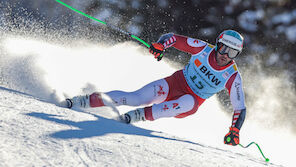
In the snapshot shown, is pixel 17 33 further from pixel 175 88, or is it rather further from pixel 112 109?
pixel 175 88

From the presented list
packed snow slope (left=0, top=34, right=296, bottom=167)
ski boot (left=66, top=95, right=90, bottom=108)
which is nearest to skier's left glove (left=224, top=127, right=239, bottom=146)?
packed snow slope (left=0, top=34, right=296, bottom=167)

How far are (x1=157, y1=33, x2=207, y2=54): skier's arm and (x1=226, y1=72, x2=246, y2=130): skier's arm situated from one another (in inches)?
22.3

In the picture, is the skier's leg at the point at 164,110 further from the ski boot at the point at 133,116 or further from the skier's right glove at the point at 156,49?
the skier's right glove at the point at 156,49

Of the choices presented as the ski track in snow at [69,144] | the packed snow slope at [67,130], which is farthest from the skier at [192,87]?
the ski track in snow at [69,144]

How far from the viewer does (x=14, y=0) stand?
38.2ft

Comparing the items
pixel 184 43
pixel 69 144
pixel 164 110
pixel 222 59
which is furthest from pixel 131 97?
pixel 69 144

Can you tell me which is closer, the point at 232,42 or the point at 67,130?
the point at 67,130

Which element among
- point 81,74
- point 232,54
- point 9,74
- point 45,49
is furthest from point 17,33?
point 232,54

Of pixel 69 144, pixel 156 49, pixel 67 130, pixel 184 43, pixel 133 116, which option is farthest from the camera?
pixel 184 43

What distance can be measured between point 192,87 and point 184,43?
22.8 inches

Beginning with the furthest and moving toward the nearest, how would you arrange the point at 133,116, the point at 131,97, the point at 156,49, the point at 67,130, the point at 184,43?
the point at 184,43 → the point at 156,49 → the point at 131,97 → the point at 133,116 → the point at 67,130

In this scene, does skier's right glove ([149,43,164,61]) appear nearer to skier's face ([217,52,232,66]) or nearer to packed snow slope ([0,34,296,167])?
skier's face ([217,52,232,66])

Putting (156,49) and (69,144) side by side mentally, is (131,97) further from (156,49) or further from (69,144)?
(69,144)

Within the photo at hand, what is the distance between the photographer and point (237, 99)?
10.2 ft
